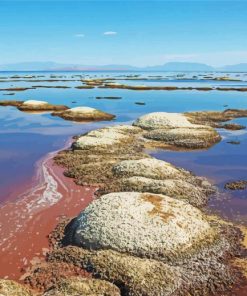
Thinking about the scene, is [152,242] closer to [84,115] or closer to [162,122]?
[162,122]

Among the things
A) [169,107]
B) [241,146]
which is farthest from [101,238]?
[169,107]

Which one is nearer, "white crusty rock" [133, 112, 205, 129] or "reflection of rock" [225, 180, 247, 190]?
"reflection of rock" [225, 180, 247, 190]

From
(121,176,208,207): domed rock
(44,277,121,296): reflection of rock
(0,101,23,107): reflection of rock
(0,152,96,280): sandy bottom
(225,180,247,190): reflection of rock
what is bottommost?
(0,101,23,107): reflection of rock

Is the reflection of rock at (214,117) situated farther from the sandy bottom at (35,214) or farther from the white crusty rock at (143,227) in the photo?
the white crusty rock at (143,227)

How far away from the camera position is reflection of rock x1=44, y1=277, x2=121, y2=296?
1617cm

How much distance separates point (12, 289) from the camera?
1639cm

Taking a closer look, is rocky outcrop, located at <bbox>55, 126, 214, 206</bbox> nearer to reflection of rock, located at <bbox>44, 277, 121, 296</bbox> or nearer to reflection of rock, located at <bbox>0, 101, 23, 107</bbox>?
reflection of rock, located at <bbox>44, 277, 121, 296</bbox>

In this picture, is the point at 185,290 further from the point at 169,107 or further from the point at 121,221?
the point at 169,107

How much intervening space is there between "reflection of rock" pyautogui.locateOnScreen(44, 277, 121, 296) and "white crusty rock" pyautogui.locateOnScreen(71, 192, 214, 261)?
3.08 meters

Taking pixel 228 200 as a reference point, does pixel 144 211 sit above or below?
above

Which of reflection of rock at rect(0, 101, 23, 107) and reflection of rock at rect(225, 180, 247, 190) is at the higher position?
reflection of rock at rect(225, 180, 247, 190)

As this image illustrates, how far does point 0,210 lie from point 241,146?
105 feet

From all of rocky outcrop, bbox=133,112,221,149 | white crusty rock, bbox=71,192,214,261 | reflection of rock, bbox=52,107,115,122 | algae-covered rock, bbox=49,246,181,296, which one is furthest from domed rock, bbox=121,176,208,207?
reflection of rock, bbox=52,107,115,122

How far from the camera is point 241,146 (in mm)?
49031
